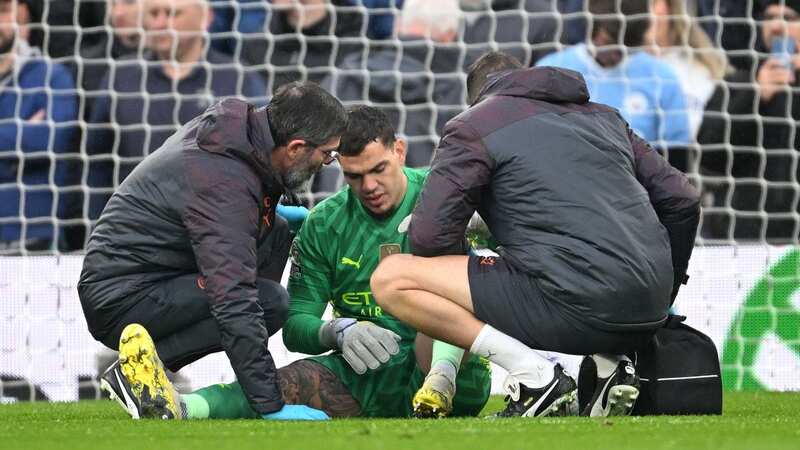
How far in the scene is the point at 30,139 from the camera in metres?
8.62

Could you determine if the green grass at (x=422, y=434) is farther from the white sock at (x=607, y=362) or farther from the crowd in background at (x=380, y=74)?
the crowd in background at (x=380, y=74)

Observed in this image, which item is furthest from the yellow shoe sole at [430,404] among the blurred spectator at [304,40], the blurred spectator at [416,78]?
the blurred spectator at [304,40]

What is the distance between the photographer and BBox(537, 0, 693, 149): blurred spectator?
28.3 feet

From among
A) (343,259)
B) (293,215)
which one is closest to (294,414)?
(343,259)

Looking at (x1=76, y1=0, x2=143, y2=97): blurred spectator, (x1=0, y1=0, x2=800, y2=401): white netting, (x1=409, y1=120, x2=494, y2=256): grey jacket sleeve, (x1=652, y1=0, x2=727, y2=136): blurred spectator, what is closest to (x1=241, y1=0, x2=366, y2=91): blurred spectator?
(x1=0, y1=0, x2=800, y2=401): white netting

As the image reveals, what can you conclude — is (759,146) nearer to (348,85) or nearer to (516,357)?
(348,85)

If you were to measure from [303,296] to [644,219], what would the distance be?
1.43m

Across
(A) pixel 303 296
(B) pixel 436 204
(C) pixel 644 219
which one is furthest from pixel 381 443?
(A) pixel 303 296

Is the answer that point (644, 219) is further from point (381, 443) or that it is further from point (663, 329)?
point (381, 443)

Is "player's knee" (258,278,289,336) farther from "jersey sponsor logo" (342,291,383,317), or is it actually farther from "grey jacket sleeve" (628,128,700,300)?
"grey jacket sleeve" (628,128,700,300)

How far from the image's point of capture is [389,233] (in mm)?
5645

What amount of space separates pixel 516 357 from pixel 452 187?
1.99 ft

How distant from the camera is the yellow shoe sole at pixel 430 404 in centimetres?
499

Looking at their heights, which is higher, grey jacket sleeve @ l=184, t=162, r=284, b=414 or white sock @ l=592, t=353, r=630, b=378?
grey jacket sleeve @ l=184, t=162, r=284, b=414
